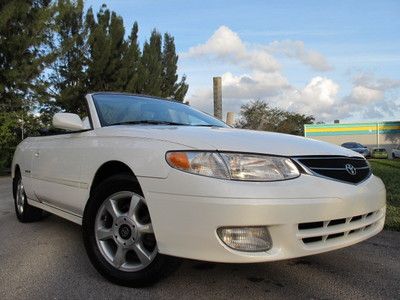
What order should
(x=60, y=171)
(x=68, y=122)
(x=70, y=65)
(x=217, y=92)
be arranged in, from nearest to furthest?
(x=68, y=122)
(x=60, y=171)
(x=217, y=92)
(x=70, y=65)

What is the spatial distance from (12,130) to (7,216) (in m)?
13.4

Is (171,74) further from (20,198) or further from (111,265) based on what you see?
(111,265)

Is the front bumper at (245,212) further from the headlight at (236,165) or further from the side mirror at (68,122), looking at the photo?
the side mirror at (68,122)

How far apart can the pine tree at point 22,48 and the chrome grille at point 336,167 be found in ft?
54.2

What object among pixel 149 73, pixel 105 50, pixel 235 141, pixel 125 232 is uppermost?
pixel 105 50

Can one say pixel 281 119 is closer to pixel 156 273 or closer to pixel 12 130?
pixel 12 130

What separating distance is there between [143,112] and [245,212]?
212cm

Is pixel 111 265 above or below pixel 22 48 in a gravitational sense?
below

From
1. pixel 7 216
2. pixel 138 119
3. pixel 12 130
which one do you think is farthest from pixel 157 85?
pixel 138 119

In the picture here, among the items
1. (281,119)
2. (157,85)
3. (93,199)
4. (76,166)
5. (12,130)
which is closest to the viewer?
(93,199)

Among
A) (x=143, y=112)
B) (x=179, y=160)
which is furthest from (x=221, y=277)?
(x=143, y=112)

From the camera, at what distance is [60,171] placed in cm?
471

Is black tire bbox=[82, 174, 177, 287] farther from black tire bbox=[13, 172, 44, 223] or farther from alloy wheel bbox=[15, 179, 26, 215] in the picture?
alloy wheel bbox=[15, 179, 26, 215]

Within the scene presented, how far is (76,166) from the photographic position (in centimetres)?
435
